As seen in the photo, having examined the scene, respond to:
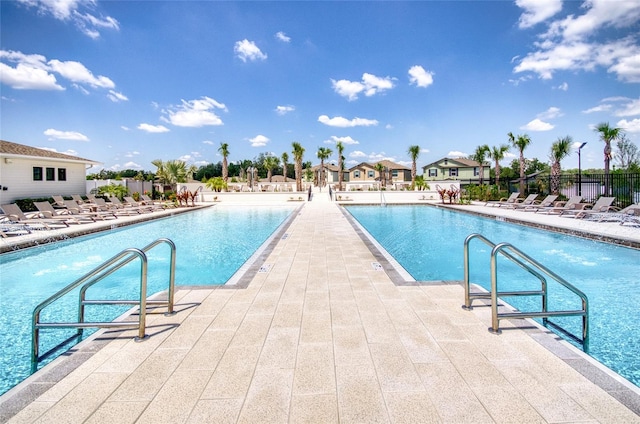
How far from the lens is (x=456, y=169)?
56.8 m

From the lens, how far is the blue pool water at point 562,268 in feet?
12.9

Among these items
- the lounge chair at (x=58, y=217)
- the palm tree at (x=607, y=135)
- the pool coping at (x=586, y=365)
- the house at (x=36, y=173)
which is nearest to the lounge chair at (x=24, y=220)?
the lounge chair at (x=58, y=217)

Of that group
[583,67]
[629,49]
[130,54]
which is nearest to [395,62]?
[583,67]

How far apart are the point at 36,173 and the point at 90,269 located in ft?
55.7

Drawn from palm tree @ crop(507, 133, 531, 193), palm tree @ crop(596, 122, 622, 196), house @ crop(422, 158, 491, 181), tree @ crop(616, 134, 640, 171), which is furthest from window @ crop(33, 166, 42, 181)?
house @ crop(422, 158, 491, 181)

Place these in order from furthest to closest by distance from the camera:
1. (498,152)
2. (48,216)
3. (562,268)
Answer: (498,152) < (48,216) < (562,268)

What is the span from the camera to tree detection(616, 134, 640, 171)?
32.9 m

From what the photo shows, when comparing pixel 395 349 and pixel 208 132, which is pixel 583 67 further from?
pixel 208 132

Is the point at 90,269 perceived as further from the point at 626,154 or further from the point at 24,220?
the point at 626,154

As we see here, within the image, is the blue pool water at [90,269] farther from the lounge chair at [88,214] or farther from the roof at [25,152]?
the roof at [25,152]

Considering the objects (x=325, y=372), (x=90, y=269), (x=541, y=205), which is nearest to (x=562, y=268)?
(x=325, y=372)

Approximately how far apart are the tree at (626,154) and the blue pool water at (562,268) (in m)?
30.3

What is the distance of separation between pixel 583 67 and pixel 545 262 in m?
19.1

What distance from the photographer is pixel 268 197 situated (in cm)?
3095
